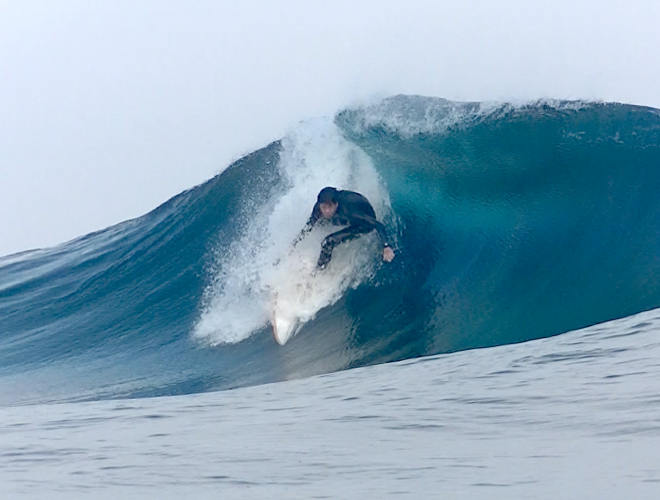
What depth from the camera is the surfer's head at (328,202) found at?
756cm

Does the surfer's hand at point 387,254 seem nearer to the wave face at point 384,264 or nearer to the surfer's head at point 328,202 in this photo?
the wave face at point 384,264

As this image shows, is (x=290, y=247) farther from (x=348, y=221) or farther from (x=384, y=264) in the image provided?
(x=384, y=264)

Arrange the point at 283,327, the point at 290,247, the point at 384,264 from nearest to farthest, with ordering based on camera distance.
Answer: the point at 283,327, the point at 384,264, the point at 290,247

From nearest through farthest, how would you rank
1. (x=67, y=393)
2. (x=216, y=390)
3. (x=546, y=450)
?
(x=546, y=450) → (x=216, y=390) → (x=67, y=393)

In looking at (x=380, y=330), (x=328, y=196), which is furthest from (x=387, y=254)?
(x=328, y=196)

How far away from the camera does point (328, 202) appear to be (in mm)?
7555

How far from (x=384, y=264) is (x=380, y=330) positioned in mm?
896

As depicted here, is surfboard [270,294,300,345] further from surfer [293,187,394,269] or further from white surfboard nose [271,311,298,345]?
surfer [293,187,394,269]

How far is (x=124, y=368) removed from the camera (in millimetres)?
7879

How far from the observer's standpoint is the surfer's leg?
7.55m

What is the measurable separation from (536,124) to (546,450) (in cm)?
603

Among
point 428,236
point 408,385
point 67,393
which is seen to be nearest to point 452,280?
point 428,236

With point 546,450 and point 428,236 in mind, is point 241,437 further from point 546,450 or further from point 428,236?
point 428,236

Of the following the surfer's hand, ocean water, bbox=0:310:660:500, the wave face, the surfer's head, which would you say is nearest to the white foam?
the wave face
